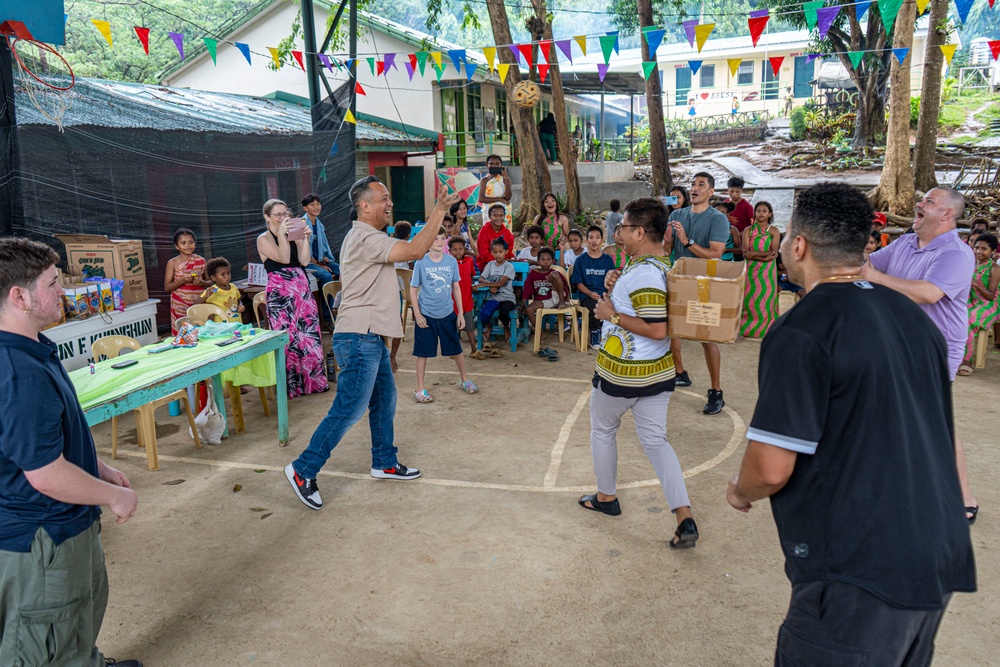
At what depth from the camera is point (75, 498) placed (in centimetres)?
237

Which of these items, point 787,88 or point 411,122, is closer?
point 411,122

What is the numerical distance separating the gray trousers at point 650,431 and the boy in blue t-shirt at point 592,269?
172 inches

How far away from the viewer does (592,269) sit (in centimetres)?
869

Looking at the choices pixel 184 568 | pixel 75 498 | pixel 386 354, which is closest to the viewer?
pixel 75 498

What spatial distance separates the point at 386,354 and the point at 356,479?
99 centimetres

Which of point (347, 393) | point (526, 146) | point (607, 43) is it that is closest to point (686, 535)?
point (347, 393)

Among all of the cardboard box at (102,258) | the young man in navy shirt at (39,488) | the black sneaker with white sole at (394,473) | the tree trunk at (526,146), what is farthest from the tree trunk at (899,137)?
the young man in navy shirt at (39,488)

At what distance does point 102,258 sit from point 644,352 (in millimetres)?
5540

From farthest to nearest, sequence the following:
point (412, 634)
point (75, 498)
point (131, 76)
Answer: point (131, 76) < point (412, 634) < point (75, 498)

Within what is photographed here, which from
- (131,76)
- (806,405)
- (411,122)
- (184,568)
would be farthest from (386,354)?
(131,76)

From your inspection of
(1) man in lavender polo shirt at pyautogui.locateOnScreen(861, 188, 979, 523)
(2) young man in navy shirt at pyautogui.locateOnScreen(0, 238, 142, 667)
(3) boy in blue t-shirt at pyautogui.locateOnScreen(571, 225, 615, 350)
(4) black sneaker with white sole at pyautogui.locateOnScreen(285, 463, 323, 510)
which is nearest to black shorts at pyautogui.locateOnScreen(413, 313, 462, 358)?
(3) boy in blue t-shirt at pyautogui.locateOnScreen(571, 225, 615, 350)

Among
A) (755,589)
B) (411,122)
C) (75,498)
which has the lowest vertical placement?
(755,589)

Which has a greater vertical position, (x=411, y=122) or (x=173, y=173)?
(x=411, y=122)

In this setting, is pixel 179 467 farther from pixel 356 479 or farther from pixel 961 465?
pixel 961 465
